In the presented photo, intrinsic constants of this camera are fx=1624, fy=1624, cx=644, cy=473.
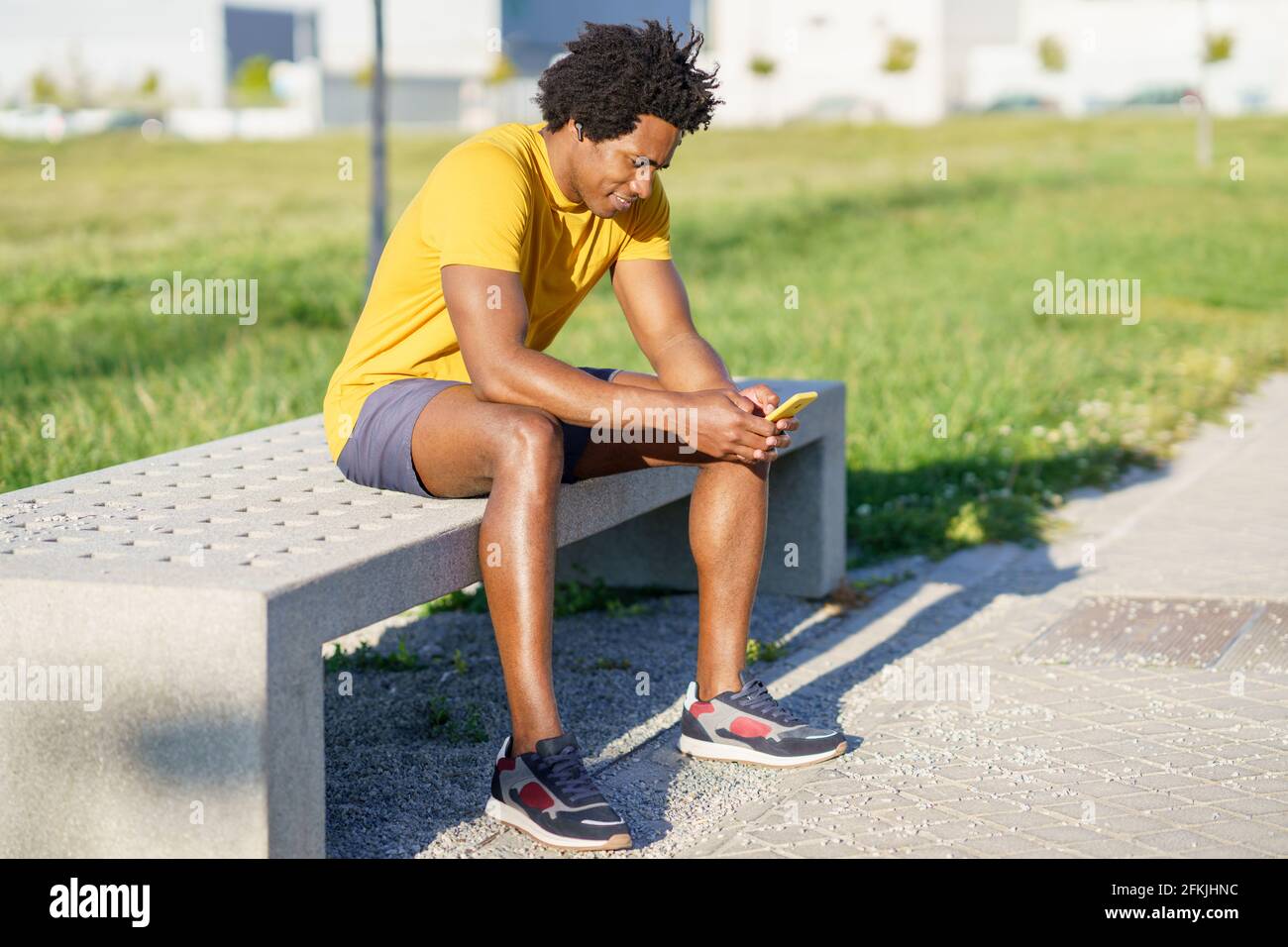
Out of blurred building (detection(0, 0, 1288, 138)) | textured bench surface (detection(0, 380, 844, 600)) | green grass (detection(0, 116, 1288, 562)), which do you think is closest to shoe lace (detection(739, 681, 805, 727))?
textured bench surface (detection(0, 380, 844, 600))

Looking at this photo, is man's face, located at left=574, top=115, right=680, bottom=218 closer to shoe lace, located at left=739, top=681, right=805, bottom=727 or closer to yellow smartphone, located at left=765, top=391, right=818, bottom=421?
yellow smartphone, located at left=765, top=391, right=818, bottom=421

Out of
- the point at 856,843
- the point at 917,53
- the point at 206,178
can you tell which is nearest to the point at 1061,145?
the point at 206,178

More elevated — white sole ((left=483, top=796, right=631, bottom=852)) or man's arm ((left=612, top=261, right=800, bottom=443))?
man's arm ((left=612, top=261, right=800, bottom=443))

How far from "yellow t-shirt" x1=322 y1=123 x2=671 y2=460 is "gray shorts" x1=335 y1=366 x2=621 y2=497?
2.5 inches

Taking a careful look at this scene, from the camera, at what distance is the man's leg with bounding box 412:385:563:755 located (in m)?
3.22

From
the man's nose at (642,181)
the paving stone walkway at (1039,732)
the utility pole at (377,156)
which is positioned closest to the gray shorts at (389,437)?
the man's nose at (642,181)

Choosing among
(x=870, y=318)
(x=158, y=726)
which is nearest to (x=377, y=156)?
(x=870, y=318)

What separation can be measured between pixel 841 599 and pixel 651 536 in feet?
2.10

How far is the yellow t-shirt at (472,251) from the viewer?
3.44m

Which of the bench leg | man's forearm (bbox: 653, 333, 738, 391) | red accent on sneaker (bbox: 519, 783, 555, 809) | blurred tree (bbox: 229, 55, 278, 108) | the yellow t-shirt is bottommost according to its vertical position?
red accent on sneaker (bbox: 519, 783, 555, 809)

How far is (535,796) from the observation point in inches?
126

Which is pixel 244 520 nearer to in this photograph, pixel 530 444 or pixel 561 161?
pixel 530 444

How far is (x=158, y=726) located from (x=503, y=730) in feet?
4.23
